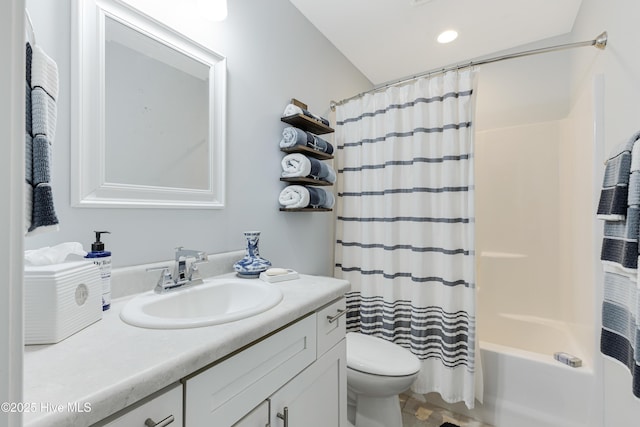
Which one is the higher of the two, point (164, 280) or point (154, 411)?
point (164, 280)

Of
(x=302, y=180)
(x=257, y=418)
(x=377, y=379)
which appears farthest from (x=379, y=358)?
(x=302, y=180)

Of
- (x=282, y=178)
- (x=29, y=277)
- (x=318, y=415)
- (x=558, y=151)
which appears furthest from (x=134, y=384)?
(x=558, y=151)

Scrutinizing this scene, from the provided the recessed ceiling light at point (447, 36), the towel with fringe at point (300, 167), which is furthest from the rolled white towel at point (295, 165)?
the recessed ceiling light at point (447, 36)

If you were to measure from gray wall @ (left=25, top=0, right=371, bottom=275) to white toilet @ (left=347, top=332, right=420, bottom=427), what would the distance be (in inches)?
23.2

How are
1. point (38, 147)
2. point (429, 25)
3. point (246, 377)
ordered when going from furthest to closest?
point (429, 25) → point (246, 377) → point (38, 147)

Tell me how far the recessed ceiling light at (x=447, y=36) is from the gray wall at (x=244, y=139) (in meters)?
0.71

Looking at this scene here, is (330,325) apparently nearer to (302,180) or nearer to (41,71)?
(302,180)

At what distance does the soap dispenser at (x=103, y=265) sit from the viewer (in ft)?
2.62

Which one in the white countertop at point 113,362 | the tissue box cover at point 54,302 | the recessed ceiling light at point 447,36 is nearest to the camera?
the white countertop at point 113,362

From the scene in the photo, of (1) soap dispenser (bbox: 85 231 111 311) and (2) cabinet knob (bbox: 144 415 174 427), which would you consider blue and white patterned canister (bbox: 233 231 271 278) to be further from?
(2) cabinet knob (bbox: 144 415 174 427)

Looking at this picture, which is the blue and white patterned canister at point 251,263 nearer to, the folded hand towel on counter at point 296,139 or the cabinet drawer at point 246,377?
the cabinet drawer at point 246,377

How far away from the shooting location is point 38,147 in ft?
1.55

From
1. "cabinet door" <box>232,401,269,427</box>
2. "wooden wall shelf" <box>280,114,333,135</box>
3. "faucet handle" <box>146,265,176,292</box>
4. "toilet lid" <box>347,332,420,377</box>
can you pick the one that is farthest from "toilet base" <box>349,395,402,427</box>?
"wooden wall shelf" <box>280,114,333,135</box>

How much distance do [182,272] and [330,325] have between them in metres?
0.58
